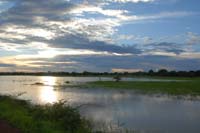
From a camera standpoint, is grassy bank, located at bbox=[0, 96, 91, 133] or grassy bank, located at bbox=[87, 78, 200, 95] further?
grassy bank, located at bbox=[87, 78, 200, 95]

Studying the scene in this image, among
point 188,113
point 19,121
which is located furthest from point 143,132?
point 188,113

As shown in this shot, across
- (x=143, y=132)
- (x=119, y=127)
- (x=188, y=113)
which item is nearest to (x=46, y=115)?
(x=119, y=127)

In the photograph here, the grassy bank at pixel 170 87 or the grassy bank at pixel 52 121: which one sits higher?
the grassy bank at pixel 170 87

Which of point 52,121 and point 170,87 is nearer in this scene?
point 52,121

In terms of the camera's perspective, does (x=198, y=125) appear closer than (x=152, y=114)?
Yes

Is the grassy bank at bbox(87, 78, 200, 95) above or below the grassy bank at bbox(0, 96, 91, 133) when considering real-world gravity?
above

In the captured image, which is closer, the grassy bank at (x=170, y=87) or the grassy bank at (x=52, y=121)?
the grassy bank at (x=52, y=121)

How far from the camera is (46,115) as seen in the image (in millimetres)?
22062

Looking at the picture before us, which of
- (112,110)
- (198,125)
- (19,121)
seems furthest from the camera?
(112,110)

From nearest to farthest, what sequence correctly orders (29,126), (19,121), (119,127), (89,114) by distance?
1. (29,126)
2. (19,121)
3. (119,127)
4. (89,114)

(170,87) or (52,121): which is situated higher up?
(170,87)

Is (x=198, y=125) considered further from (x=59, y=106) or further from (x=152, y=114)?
(x=59, y=106)

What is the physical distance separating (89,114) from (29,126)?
404 inches

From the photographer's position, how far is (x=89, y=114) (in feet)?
88.4
